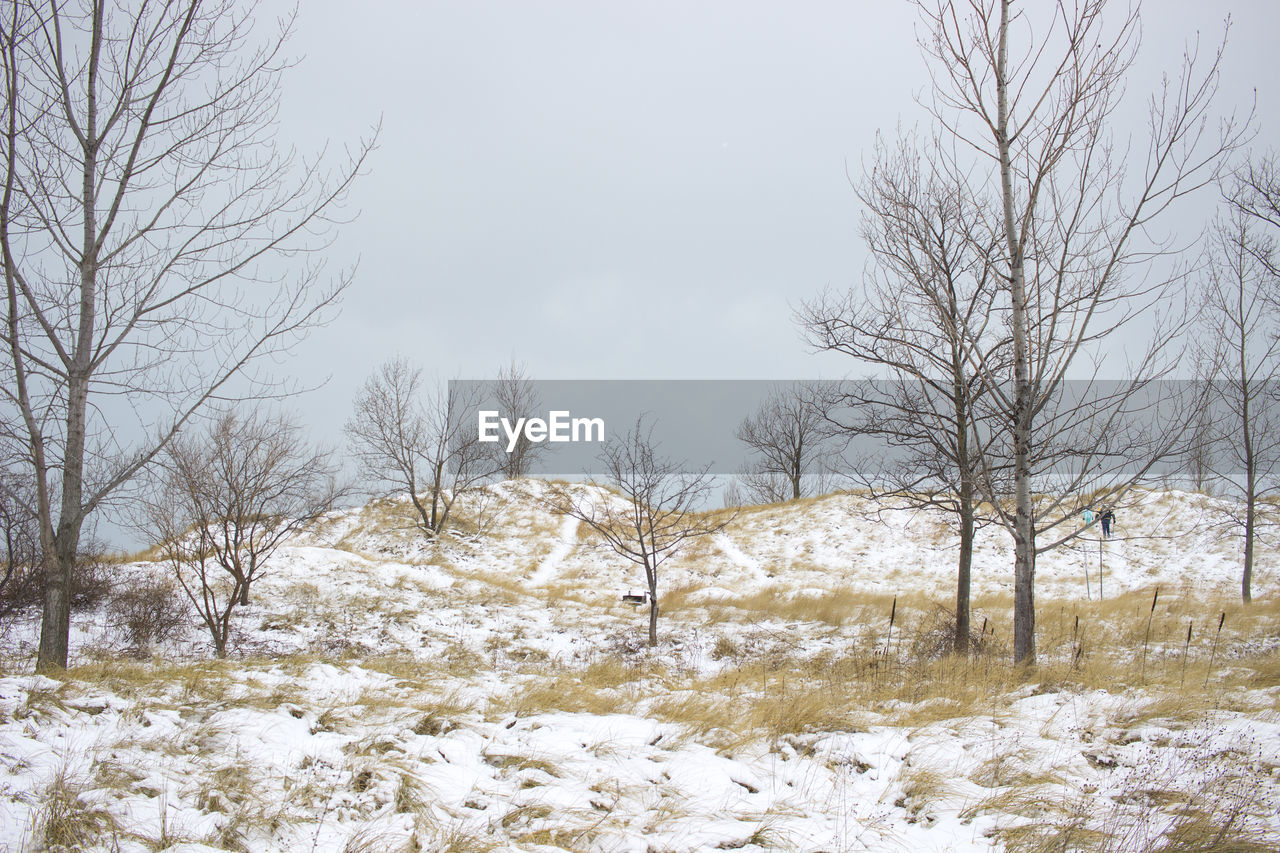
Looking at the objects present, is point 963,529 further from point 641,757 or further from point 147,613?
point 147,613

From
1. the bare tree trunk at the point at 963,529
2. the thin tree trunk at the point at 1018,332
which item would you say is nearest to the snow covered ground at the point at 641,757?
the bare tree trunk at the point at 963,529

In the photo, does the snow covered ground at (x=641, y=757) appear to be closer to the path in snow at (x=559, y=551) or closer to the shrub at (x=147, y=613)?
the shrub at (x=147, y=613)

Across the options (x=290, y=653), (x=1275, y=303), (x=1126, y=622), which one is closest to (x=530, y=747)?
(x=290, y=653)

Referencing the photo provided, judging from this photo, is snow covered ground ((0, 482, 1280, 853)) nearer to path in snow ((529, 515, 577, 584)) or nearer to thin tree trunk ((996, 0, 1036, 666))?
thin tree trunk ((996, 0, 1036, 666))

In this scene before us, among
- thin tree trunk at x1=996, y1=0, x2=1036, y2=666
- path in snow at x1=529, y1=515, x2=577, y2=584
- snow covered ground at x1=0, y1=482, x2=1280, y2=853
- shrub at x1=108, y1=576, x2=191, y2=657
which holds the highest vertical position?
thin tree trunk at x1=996, y1=0, x2=1036, y2=666

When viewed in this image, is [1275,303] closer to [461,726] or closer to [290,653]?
[461,726]

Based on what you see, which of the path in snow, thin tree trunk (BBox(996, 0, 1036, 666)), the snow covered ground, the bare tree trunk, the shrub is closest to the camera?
the snow covered ground

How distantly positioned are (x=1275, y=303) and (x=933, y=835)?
48.6ft

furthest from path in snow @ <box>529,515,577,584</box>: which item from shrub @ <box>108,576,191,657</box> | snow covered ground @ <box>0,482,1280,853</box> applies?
snow covered ground @ <box>0,482,1280,853</box>

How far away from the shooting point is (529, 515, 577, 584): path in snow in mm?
24644

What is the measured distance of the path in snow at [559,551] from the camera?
24644mm

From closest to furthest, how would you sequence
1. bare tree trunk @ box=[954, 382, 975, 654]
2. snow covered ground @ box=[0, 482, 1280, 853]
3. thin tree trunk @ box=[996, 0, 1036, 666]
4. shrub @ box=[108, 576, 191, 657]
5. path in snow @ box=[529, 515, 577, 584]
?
snow covered ground @ box=[0, 482, 1280, 853] → thin tree trunk @ box=[996, 0, 1036, 666] → bare tree trunk @ box=[954, 382, 975, 654] → shrub @ box=[108, 576, 191, 657] → path in snow @ box=[529, 515, 577, 584]

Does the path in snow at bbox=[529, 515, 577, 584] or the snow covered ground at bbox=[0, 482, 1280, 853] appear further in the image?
the path in snow at bbox=[529, 515, 577, 584]

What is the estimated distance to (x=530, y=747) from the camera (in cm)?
403
